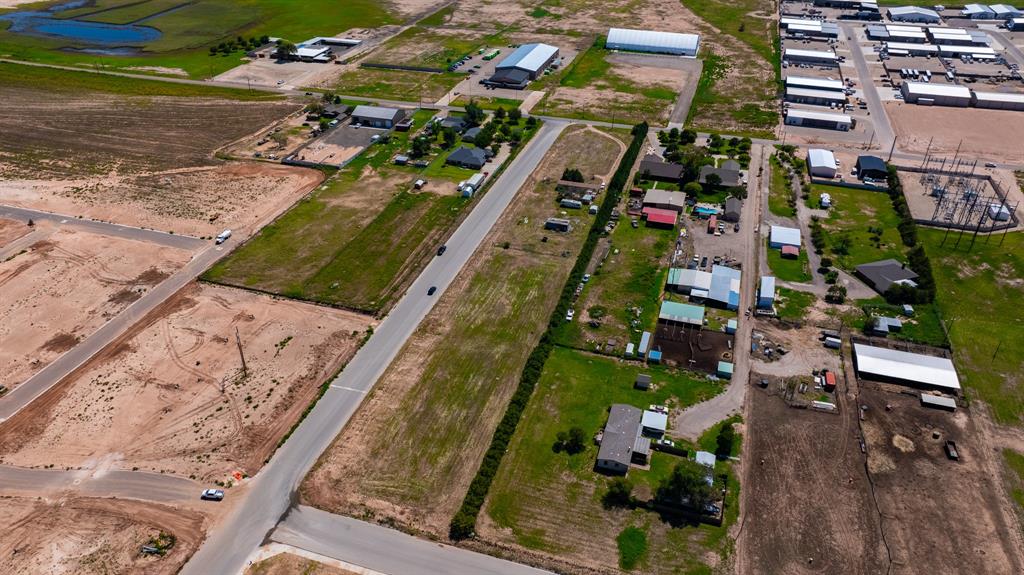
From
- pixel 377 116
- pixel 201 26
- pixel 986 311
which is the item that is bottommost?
pixel 986 311

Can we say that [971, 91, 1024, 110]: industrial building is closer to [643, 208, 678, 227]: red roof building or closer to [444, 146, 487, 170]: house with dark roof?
[643, 208, 678, 227]: red roof building

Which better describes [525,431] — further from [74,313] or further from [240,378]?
[74,313]

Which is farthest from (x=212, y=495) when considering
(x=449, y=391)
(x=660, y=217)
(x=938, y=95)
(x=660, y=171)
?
(x=938, y=95)

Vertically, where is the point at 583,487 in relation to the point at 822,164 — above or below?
below

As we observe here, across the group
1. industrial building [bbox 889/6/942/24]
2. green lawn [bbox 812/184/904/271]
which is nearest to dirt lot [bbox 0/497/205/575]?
green lawn [bbox 812/184/904/271]

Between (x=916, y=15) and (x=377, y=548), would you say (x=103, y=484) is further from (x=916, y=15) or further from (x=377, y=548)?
(x=916, y=15)

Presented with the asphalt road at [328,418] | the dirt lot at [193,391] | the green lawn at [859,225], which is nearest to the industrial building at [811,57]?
the green lawn at [859,225]

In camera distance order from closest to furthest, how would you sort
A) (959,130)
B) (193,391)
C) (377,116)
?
(193,391) < (959,130) < (377,116)
